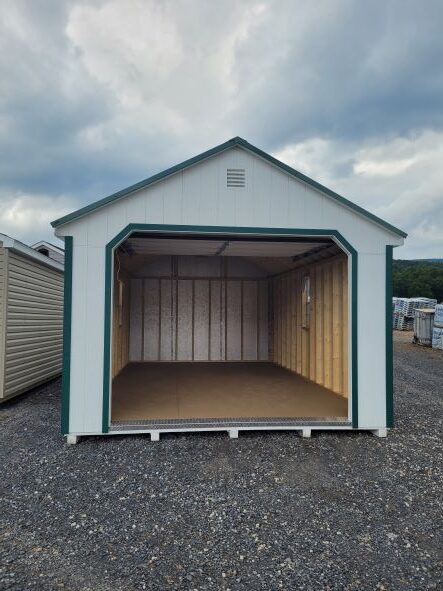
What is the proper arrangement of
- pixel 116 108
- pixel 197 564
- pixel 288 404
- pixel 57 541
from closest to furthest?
pixel 197 564 < pixel 57 541 < pixel 288 404 < pixel 116 108

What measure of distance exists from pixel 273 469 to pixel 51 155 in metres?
15.7

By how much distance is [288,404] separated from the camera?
5.75m

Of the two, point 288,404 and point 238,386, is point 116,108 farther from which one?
point 288,404

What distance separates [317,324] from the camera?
24.1 ft

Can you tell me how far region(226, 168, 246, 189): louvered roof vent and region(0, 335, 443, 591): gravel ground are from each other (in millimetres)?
3243

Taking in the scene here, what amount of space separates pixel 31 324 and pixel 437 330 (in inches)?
551

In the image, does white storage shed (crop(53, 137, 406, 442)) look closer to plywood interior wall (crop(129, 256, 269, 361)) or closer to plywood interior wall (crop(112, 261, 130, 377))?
plywood interior wall (crop(112, 261, 130, 377))

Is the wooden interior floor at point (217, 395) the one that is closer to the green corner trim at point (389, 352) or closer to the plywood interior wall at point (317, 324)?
the plywood interior wall at point (317, 324)

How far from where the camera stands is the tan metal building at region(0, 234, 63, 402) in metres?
6.33

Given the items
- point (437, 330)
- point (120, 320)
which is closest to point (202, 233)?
point (120, 320)

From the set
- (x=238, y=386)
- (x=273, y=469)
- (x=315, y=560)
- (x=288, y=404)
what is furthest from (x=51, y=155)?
(x=315, y=560)

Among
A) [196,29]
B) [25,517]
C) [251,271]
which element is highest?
[196,29]

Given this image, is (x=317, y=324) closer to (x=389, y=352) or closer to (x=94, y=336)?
(x=389, y=352)

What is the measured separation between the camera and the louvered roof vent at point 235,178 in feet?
15.5
